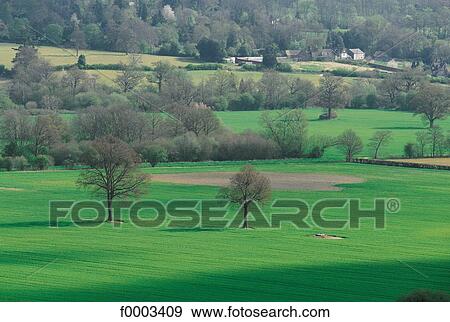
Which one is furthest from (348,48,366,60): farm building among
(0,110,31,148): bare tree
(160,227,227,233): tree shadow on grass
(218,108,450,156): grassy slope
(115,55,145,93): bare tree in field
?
(160,227,227,233): tree shadow on grass

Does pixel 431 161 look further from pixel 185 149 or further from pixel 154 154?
pixel 154 154

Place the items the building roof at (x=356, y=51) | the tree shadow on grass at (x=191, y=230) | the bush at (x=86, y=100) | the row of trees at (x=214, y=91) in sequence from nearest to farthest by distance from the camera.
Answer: the tree shadow on grass at (x=191, y=230) → the bush at (x=86, y=100) → the row of trees at (x=214, y=91) → the building roof at (x=356, y=51)

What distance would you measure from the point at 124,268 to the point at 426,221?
47.3 ft

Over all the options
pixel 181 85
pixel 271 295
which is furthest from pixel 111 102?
pixel 271 295

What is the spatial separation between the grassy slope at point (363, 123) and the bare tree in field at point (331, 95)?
670mm

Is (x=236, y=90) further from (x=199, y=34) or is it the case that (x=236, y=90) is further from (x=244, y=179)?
(x=244, y=179)

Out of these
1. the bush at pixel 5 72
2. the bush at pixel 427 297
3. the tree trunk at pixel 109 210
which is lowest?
the bush at pixel 427 297

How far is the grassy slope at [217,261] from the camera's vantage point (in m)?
28.8

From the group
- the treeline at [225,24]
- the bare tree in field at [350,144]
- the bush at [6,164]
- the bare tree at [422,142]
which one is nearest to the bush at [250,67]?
the treeline at [225,24]

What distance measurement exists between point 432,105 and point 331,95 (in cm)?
706

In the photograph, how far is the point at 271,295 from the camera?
2823cm

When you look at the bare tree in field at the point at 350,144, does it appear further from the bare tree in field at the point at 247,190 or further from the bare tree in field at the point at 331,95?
the bare tree in field at the point at 247,190

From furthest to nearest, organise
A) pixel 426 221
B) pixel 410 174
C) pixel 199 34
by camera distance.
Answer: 1. pixel 199 34
2. pixel 410 174
3. pixel 426 221
